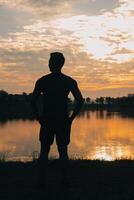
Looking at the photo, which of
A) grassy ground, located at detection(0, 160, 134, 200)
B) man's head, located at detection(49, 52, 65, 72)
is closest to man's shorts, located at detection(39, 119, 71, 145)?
grassy ground, located at detection(0, 160, 134, 200)

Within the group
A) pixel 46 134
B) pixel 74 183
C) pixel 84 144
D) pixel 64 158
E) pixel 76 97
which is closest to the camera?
pixel 46 134

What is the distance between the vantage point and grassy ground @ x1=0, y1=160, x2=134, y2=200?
25.2 ft

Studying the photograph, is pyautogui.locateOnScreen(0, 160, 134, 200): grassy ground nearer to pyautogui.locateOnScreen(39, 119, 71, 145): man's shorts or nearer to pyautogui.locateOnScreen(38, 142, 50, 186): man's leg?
pyautogui.locateOnScreen(38, 142, 50, 186): man's leg

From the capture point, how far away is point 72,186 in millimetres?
8531

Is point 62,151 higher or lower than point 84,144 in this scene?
higher

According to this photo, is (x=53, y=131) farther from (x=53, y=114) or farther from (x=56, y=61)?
(x=56, y=61)

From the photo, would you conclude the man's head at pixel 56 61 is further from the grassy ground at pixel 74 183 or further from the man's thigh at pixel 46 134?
the grassy ground at pixel 74 183

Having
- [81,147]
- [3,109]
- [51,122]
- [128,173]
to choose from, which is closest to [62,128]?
[51,122]

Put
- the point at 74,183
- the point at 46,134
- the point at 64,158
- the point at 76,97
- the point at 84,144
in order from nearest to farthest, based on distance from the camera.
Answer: the point at 46,134
the point at 64,158
the point at 76,97
the point at 74,183
the point at 84,144

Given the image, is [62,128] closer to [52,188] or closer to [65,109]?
[65,109]

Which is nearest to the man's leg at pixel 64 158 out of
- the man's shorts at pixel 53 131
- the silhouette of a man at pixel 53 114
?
the silhouette of a man at pixel 53 114

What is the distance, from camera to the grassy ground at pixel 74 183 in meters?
7.67

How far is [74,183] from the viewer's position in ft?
29.2

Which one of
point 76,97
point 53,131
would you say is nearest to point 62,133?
point 53,131
